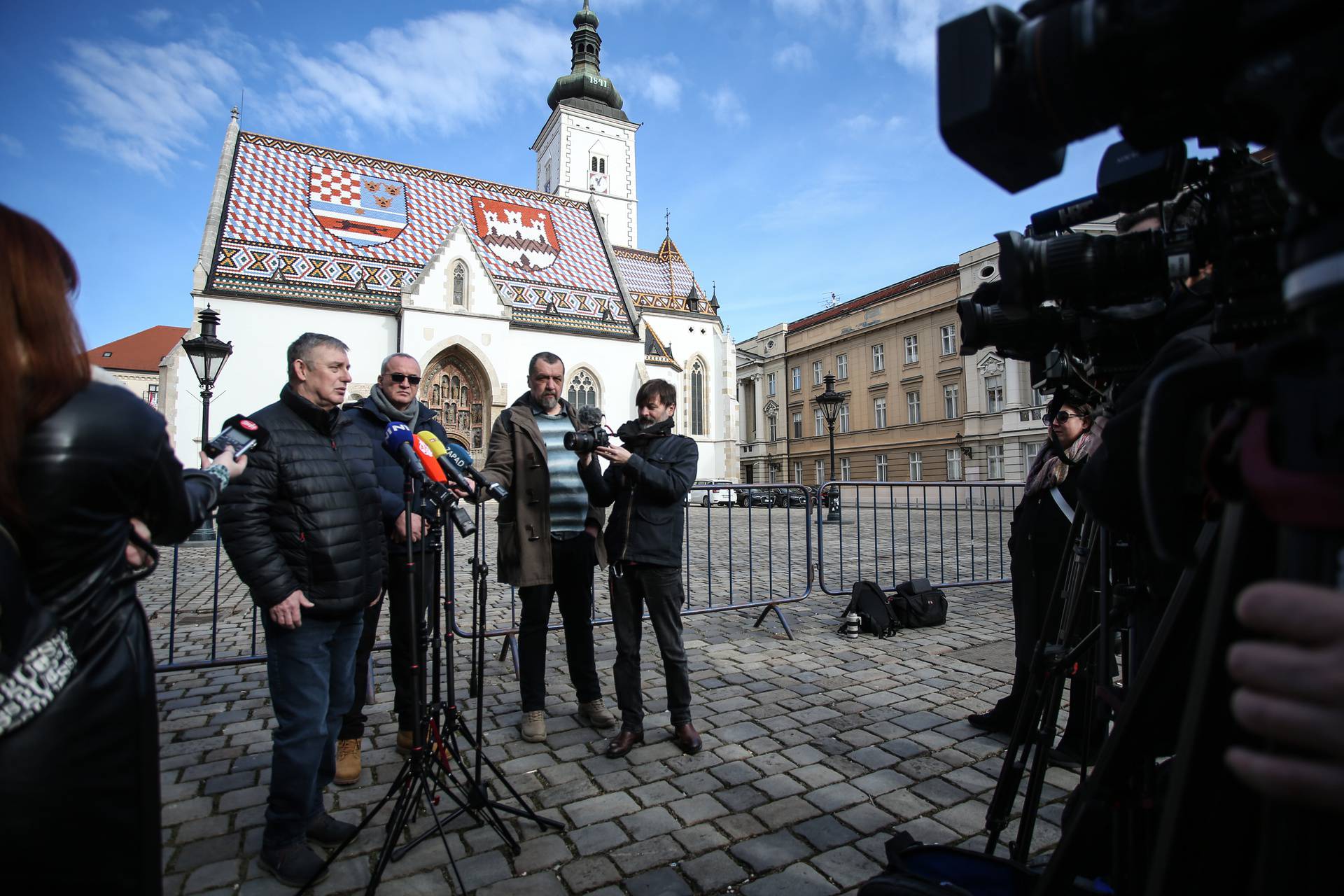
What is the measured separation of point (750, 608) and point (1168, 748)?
5.65 m

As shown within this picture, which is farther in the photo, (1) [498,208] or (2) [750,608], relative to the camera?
(1) [498,208]

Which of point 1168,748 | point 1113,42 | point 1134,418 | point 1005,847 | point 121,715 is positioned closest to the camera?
point 1113,42

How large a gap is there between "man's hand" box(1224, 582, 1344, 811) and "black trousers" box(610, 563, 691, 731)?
3046 mm

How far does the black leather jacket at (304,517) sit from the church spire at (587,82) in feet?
169

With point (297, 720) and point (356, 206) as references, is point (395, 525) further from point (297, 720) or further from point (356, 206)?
point (356, 206)

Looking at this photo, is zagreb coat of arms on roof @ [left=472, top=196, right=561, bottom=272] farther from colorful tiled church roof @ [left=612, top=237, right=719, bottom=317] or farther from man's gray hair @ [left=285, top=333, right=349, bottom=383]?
man's gray hair @ [left=285, top=333, right=349, bottom=383]

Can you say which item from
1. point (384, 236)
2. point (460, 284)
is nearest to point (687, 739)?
point (460, 284)

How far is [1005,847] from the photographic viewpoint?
2.61m

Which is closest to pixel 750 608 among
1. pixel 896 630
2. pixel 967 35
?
pixel 896 630

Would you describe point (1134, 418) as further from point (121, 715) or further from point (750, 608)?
point (750, 608)

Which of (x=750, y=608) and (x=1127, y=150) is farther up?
(x=1127, y=150)

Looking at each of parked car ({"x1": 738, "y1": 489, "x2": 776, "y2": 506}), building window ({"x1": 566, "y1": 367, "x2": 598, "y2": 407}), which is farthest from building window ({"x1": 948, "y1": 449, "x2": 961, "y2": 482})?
parked car ({"x1": 738, "y1": 489, "x2": 776, "y2": 506})

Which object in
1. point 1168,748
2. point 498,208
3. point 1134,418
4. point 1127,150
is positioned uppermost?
point 498,208

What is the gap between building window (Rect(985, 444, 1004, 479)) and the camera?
32.5 metres
